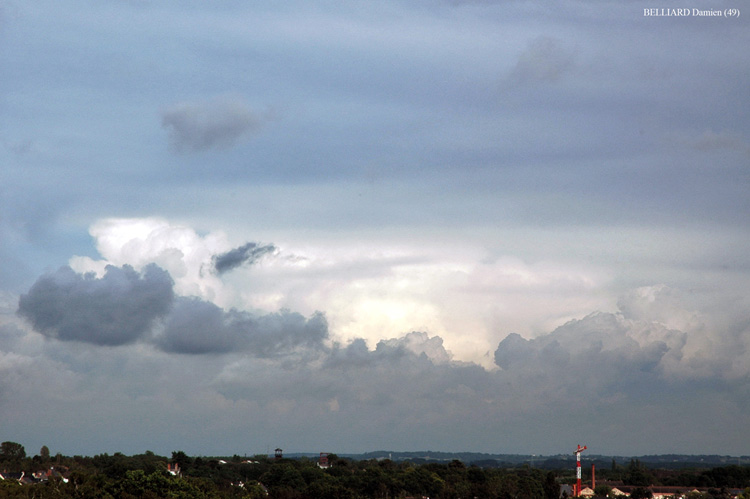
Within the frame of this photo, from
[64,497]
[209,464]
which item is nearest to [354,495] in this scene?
[64,497]

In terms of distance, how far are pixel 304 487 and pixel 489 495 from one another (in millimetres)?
28368

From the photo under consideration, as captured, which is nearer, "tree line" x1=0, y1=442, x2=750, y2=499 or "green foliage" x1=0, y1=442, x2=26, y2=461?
"tree line" x1=0, y1=442, x2=750, y2=499

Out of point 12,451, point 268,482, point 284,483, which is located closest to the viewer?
point 284,483

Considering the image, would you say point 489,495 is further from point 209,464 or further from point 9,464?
point 9,464

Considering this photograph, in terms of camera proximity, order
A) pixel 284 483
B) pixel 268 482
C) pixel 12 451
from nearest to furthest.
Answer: pixel 284 483 → pixel 268 482 → pixel 12 451

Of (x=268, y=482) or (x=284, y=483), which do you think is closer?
(x=284, y=483)

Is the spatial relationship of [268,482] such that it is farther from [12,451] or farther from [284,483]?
[12,451]

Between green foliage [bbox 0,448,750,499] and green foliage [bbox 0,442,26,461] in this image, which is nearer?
green foliage [bbox 0,448,750,499]

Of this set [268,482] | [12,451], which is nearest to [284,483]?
[268,482]

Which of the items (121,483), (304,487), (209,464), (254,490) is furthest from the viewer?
(209,464)

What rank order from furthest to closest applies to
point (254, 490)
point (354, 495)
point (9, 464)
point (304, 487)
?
1. point (9, 464)
2. point (304, 487)
3. point (254, 490)
4. point (354, 495)

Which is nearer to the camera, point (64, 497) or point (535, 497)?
point (64, 497)

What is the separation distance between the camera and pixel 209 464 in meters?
186

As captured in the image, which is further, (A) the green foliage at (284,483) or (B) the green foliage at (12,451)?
(B) the green foliage at (12,451)
